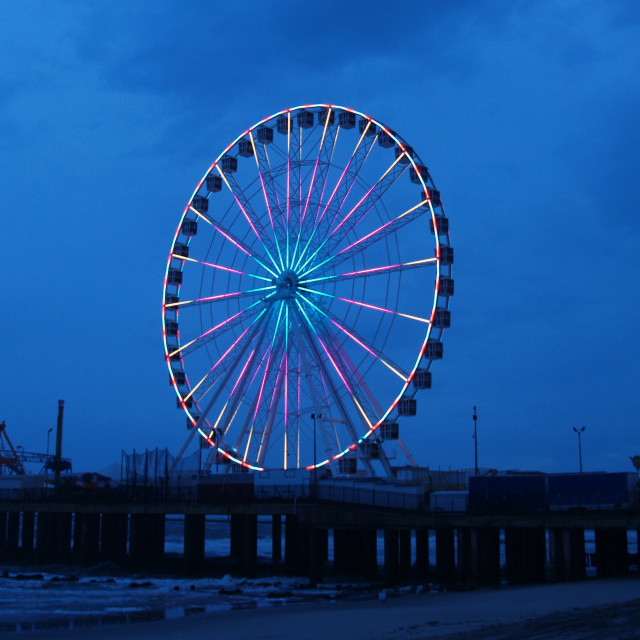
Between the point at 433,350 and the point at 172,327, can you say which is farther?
the point at 172,327

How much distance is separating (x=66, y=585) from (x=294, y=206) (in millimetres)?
21726

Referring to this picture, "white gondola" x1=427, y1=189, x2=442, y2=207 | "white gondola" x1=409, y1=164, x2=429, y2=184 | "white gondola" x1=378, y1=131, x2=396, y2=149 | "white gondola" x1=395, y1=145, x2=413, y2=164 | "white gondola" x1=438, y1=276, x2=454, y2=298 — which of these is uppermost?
"white gondola" x1=378, y1=131, x2=396, y2=149

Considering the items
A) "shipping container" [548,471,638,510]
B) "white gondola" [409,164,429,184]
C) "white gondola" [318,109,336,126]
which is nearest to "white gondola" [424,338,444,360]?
"shipping container" [548,471,638,510]

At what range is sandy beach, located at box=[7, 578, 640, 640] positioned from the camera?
22391mm

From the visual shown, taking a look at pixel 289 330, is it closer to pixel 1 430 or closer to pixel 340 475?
pixel 340 475

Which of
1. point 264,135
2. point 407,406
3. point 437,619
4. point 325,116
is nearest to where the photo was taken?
point 437,619

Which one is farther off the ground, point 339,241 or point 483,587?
point 339,241

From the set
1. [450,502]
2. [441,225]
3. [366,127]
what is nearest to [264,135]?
[366,127]

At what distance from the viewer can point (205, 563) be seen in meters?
55.4

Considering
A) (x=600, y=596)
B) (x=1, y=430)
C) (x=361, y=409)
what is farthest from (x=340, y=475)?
(x=1, y=430)

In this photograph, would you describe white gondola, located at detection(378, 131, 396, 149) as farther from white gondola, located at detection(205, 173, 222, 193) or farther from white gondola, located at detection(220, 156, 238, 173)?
white gondola, located at detection(205, 173, 222, 193)

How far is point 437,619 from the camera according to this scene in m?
25.9

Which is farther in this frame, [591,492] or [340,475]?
[340,475]

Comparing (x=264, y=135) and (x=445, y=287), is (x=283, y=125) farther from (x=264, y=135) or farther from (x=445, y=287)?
(x=445, y=287)
